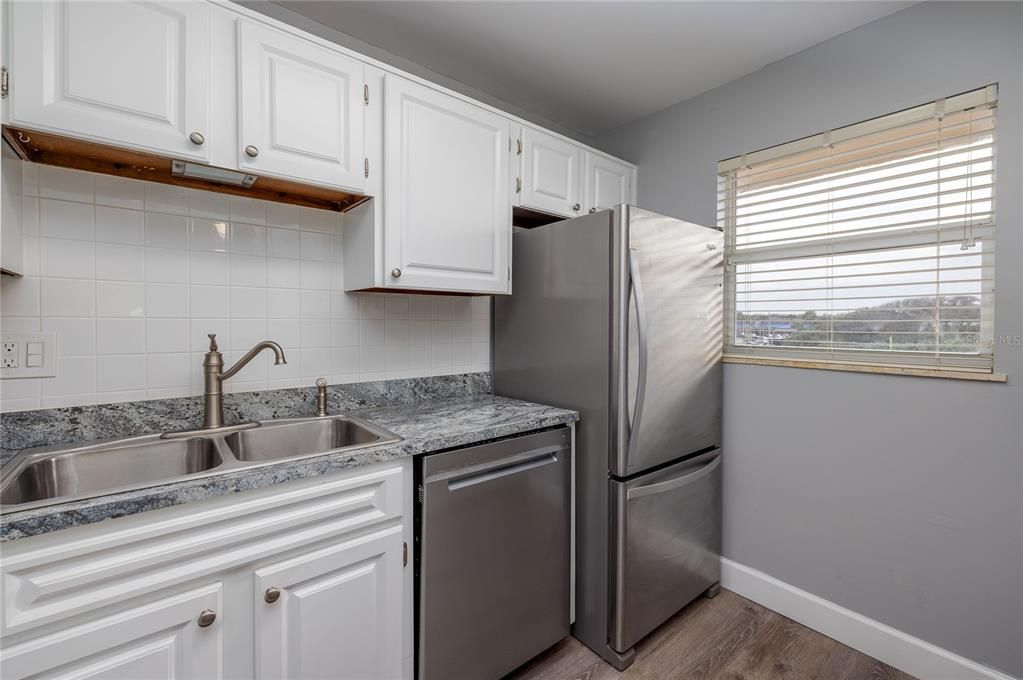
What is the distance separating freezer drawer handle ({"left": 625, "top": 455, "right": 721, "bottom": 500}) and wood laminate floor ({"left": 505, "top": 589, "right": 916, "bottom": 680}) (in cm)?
63

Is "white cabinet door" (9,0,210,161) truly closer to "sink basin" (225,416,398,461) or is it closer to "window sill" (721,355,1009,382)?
"sink basin" (225,416,398,461)

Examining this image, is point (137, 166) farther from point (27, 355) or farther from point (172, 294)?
point (27, 355)

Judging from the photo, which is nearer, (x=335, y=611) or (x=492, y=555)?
(x=335, y=611)

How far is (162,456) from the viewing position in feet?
4.55

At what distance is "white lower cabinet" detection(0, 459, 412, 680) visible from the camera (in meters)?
0.89

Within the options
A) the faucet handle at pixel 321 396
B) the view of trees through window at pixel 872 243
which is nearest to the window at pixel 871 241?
the view of trees through window at pixel 872 243

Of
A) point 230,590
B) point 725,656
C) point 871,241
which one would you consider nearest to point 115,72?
point 230,590

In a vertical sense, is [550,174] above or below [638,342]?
above

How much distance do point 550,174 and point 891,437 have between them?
1771 mm

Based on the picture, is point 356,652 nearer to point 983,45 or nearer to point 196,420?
point 196,420

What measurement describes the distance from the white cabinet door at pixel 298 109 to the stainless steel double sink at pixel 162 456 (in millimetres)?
856

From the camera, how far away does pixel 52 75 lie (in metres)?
1.09

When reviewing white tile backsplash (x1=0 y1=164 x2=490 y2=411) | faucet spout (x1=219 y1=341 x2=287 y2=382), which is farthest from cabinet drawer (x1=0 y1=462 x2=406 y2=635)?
white tile backsplash (x1=0 y1=164 x2=490 y2=411)

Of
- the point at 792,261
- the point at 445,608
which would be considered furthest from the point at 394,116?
the point at 792,261
